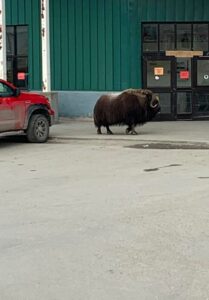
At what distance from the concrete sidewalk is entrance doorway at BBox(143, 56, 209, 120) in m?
0.75

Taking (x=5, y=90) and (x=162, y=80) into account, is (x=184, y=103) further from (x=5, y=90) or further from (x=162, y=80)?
(x=5, y=90)

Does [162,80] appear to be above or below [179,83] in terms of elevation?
above

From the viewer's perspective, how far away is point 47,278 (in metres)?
5.18

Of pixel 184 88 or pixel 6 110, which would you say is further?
pixel 184 88

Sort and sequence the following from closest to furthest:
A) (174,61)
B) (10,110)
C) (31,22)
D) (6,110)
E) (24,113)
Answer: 1. (6,110)
2. (10,110)
3. (24,113)
4. (174,61)
5. (31,22)

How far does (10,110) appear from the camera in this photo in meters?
14.1

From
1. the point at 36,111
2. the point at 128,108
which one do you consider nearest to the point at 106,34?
the point at 128,108

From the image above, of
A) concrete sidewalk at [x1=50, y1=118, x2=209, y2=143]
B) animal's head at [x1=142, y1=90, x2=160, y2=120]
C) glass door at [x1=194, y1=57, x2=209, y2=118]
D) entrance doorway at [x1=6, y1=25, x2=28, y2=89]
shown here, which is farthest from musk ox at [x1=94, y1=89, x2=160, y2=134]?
entrance doorway at [x1=6, y1=25, x2=28, y2=89]

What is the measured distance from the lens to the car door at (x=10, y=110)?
45.8 ft

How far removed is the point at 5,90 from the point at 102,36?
6.25 m

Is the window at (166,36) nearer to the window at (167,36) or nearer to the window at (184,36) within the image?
the window at (167,36)

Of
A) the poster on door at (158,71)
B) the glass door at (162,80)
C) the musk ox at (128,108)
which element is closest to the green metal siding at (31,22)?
the glass door at (162,80)

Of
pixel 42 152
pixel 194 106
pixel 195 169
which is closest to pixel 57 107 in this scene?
pixel 194 106

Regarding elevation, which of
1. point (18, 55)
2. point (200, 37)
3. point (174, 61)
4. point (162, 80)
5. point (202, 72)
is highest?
point (200, 37)
